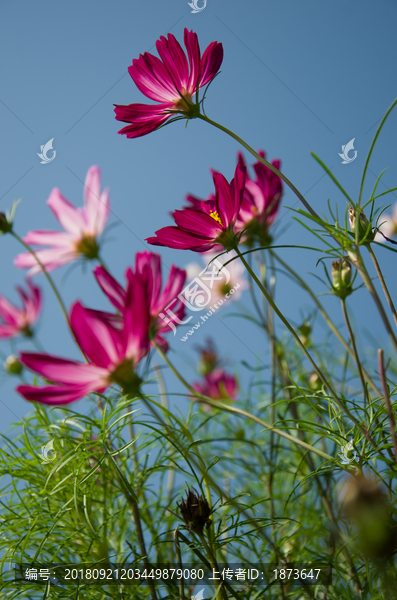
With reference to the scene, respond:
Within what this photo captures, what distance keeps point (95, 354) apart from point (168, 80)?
8.0 inches

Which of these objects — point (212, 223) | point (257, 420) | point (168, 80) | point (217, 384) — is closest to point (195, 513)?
point (257, 420)

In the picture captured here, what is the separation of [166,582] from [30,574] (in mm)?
100

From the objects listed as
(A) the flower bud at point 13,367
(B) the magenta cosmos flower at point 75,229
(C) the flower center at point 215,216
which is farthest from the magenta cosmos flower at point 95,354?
(A) the flower bud at point 13,367

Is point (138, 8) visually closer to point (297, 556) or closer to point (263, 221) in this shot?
point (263, 221)

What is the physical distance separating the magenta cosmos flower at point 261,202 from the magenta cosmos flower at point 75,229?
139mm

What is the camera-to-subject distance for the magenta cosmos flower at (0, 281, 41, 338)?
486 millimetres

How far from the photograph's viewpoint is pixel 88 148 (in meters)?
0.54

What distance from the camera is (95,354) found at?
207 mm

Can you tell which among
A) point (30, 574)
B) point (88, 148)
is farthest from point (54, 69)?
point (30, 574)

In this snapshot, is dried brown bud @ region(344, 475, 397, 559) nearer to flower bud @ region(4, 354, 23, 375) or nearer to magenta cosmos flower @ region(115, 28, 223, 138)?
magenta cosmos flower @ region(115, 28, 223, 138)

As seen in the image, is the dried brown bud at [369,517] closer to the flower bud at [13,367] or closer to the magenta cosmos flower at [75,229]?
the magenta cosmos flower at [75,229]

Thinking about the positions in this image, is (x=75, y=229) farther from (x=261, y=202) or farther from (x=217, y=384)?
(x=217, y=384)

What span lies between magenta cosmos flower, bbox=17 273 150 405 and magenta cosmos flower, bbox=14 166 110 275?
218 millimetres

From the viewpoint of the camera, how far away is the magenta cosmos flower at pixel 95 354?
0.19 m
